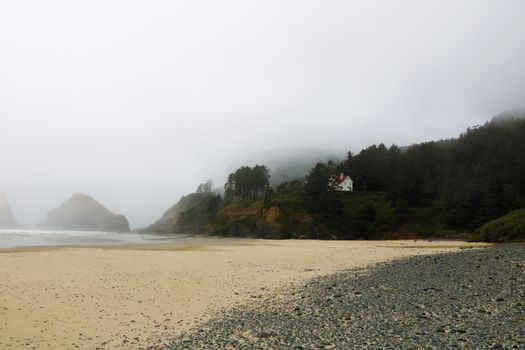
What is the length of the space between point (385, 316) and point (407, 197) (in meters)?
96.4

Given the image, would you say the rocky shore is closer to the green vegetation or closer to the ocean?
the green vegetation

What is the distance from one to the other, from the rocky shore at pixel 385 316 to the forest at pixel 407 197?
4126cm

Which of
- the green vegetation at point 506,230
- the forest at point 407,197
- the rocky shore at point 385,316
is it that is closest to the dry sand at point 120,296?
the rocky shore at point 385,316

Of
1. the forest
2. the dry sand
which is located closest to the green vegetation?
the forest

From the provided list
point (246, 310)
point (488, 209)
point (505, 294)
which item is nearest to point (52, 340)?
point (246, 310)

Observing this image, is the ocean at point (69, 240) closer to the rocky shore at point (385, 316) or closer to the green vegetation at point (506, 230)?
the rocky shore at point (385, 316)

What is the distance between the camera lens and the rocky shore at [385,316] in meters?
9.59

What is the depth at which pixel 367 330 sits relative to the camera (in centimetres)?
1055

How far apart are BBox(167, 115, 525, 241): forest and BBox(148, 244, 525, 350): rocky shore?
41257 mm

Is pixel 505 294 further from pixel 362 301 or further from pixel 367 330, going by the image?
pixel 367 330

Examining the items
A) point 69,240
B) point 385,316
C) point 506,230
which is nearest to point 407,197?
point 506,230

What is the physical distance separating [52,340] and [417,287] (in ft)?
45.3

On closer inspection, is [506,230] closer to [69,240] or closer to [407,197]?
[407,197]

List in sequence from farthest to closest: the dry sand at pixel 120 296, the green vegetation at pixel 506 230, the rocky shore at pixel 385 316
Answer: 1. the green vegetation at pixel 506 230
2. the dry sand at pixel 120 296
3. the rocky shore at pixel 385 316
